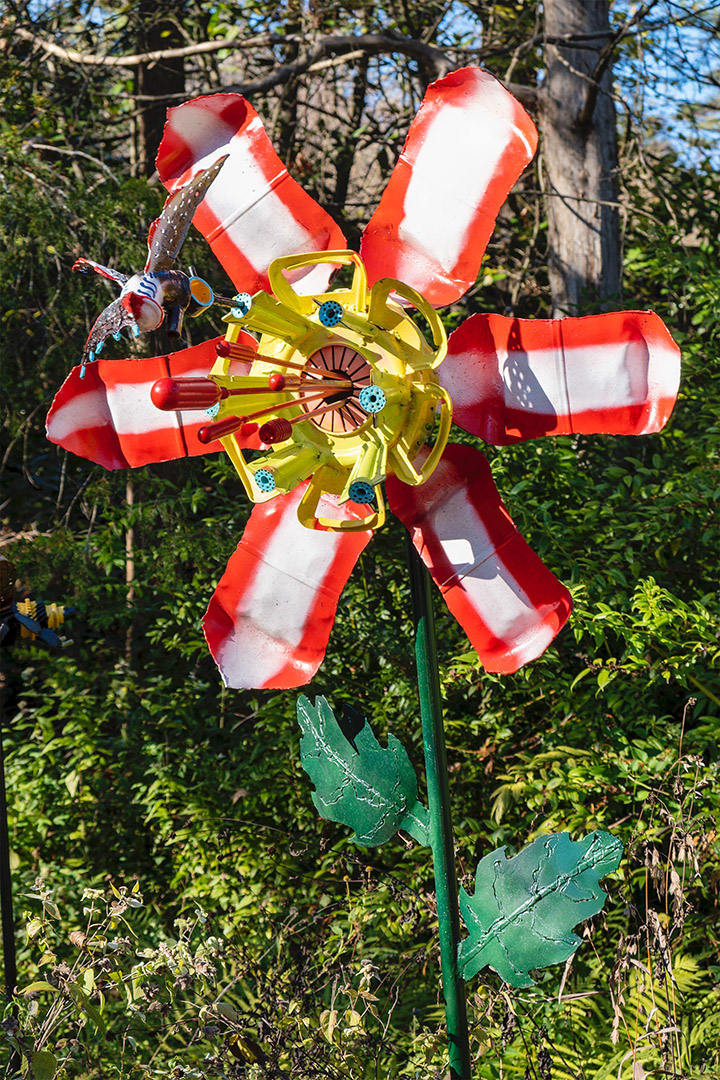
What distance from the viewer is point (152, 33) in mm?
4254

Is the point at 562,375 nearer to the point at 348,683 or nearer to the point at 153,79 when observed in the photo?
the point at 348,683

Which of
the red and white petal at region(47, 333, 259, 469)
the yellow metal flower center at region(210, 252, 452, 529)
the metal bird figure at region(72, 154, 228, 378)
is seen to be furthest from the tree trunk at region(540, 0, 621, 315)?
the metal bird figure at region(72, 154, 228, 378)

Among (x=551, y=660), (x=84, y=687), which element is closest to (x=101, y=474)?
(x=84, y=687)

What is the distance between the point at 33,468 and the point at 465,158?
3157mm

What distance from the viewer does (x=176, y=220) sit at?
45.9 inches

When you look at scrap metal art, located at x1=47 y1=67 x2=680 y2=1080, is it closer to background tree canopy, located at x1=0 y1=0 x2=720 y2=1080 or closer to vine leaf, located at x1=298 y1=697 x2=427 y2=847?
vine leaf, located at x1=298 y1=697 x2=427 y2=847

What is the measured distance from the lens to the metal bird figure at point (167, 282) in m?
1.16

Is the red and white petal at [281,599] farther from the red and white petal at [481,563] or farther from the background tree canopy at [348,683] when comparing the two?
the background tree canopy at [348,683]

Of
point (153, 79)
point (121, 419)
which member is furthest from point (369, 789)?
point (153, 79)

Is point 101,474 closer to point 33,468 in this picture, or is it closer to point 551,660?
point 33,468

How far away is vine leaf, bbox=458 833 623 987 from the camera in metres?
1.33

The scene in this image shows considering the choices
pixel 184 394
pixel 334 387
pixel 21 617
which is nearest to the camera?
pixel 184 394

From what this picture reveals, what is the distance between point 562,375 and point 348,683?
6.21 ft

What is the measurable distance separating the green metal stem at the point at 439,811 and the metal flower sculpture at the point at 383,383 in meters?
0.07
